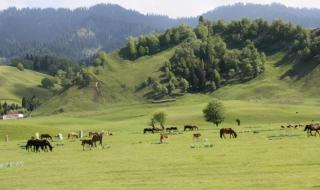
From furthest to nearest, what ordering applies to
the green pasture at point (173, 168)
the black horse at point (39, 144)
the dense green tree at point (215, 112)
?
1. the dense green tree at point (215, 112)
2. the black horse at point (39, 144)
3. the green pasture at point (173, 168)

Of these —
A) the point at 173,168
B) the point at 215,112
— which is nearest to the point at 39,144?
the point at 173,168

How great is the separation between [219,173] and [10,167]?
59.2 feet

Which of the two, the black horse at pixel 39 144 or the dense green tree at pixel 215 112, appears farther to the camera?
the dense green tree at pixel 215 112

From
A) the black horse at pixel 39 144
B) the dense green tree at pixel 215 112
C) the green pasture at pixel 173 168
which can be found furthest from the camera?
the dense green tree at pixel 215 112

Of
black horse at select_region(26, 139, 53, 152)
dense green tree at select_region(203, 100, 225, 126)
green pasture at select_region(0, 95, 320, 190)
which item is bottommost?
green pasture at select_region(0, 95, 320, 190)

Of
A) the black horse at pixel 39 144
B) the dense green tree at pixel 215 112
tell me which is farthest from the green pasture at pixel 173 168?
the dense green tree at pixel 215 112

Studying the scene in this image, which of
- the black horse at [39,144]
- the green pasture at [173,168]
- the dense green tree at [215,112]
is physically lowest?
the green pasture at [173,168]

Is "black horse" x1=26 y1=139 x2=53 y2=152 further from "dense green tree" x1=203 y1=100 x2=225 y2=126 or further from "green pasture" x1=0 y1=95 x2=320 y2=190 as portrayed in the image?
"dense green tree" x1=203 y1=100 x2=225 y2=126

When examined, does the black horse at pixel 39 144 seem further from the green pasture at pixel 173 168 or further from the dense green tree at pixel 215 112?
the dense green tree at pixel 215 112

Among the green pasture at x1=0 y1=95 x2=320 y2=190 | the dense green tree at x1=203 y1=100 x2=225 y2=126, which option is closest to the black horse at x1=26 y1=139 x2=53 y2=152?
the green pasture at x1=0 y1=95 x2=320 y2=190

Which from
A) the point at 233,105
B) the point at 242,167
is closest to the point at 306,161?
the point at 242,167

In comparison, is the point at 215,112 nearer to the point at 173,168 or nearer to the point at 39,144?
the point at 39,144

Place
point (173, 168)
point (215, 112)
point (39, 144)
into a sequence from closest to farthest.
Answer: point (173, 168), point (39, 144), point (215, 112)

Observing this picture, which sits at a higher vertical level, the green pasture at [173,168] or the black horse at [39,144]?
the black horse at [39,144]
